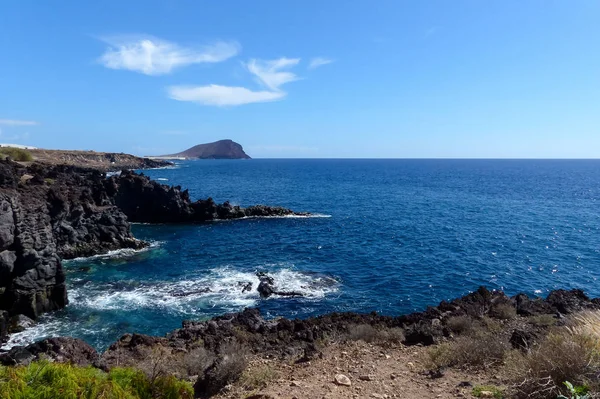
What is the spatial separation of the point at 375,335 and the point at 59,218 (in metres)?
35.3

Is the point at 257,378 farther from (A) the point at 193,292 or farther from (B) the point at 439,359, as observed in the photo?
(A) the point at 193,292

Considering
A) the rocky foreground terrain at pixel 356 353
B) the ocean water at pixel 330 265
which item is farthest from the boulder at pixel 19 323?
the rocky foreground terrain at pixel 356 353

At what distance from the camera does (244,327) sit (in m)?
21.6

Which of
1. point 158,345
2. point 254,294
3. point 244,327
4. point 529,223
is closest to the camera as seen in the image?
point 158,345

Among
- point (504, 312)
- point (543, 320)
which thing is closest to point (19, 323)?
point (504, 312)

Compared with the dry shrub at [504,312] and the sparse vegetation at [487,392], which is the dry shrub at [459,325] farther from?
the sparse vegetation at [487,392]

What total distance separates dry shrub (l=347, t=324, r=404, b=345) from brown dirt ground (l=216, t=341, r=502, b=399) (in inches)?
77.9

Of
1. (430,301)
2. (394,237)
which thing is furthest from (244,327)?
(394,237)

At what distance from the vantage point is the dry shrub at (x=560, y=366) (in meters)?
8.52

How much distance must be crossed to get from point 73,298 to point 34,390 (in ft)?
86.0

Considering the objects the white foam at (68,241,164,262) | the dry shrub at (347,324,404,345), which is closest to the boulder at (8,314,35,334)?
the white foam at (68,241,164,262)

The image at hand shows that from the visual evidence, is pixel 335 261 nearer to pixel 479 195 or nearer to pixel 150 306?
pixel 150 306

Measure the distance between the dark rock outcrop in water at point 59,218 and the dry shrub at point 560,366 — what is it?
88.9 ft

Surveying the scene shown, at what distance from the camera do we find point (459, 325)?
19.7 metres
